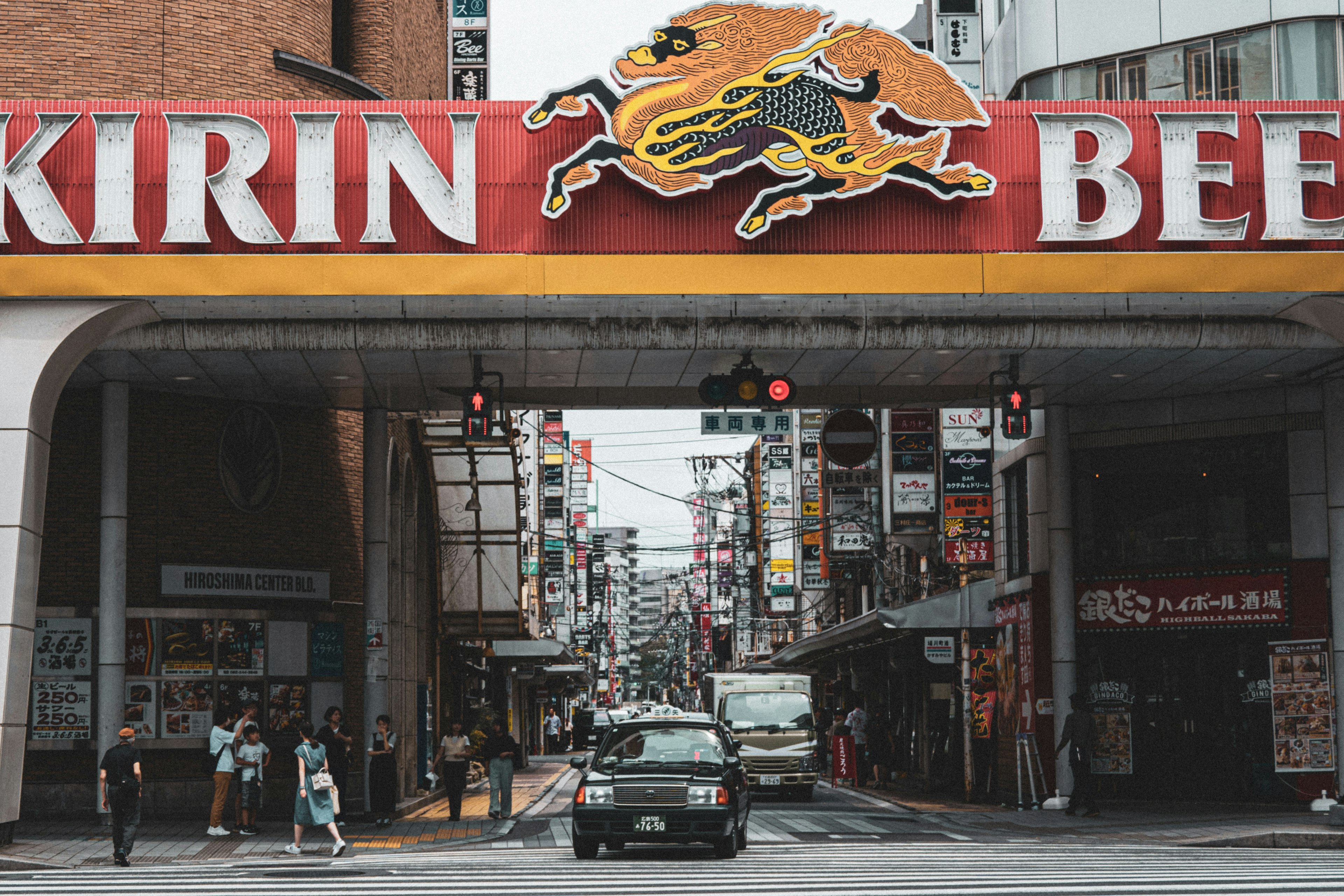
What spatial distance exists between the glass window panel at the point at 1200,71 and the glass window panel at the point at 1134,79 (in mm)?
657

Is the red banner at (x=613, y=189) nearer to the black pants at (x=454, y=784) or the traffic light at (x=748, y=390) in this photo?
the traffic light at (x=748, y=390)

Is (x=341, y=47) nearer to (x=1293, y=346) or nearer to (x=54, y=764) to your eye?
(x=54, y=764)

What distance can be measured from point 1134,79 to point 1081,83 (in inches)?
36.6

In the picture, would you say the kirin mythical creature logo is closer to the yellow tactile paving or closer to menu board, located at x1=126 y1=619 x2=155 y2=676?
menu board, located at x1=126 y1=619 x2=155 y2=676

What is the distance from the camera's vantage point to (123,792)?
17.3 meters

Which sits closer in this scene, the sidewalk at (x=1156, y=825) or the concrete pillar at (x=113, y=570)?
the sidewalk at (x=1156, y=825)

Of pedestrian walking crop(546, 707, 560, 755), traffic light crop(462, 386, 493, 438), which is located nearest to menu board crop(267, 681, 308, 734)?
traffic light crop(462, 386, 493, 438)

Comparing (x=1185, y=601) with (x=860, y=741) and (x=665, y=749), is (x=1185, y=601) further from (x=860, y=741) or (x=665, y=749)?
(x=860, y=741)

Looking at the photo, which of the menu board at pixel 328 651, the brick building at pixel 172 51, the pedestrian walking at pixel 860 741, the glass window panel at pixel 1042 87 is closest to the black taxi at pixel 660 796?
the menu board at pixel 328 651

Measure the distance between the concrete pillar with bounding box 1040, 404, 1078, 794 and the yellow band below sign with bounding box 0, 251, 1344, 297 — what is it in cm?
558

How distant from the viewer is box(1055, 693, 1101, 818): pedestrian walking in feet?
75.4

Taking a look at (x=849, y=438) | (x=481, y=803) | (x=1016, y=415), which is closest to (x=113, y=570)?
(x=481, y=803)

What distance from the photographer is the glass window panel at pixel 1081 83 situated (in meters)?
25.0

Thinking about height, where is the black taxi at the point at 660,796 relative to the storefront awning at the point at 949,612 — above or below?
below
